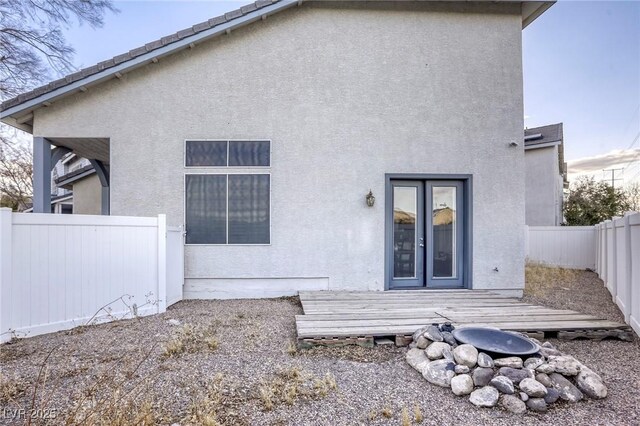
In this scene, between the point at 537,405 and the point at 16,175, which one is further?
the point at 16,175

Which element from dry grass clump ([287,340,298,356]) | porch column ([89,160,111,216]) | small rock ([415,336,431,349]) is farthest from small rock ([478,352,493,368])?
porch column ([89,160,111,216])

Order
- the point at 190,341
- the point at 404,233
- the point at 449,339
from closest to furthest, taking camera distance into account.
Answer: the point at 449,339, the point at 190,341, the point at 404,233

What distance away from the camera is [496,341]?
339 cm

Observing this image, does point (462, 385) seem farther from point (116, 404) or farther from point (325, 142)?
point (325, 142)

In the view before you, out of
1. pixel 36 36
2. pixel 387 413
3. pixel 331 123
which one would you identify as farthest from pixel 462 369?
pixel 36 36

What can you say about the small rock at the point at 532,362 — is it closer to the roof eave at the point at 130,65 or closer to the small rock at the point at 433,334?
the small rock at the point at 433,334

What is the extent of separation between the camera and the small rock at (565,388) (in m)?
2.76

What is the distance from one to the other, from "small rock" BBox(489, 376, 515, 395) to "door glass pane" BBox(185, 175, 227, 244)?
16.1 feet

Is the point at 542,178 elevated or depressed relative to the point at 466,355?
elevated

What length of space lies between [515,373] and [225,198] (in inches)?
203

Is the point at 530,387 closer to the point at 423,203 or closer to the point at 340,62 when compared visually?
the point at 423,203

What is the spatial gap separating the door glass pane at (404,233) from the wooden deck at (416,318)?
2.47 ft

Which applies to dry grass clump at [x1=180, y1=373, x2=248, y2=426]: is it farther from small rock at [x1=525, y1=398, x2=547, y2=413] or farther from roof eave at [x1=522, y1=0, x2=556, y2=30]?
roof eave at [x1=522, y1=0, x2=556, y2=30]

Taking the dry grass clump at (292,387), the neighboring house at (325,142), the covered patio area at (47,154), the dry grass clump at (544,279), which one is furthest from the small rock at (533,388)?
the covered patio area at (47,154)
